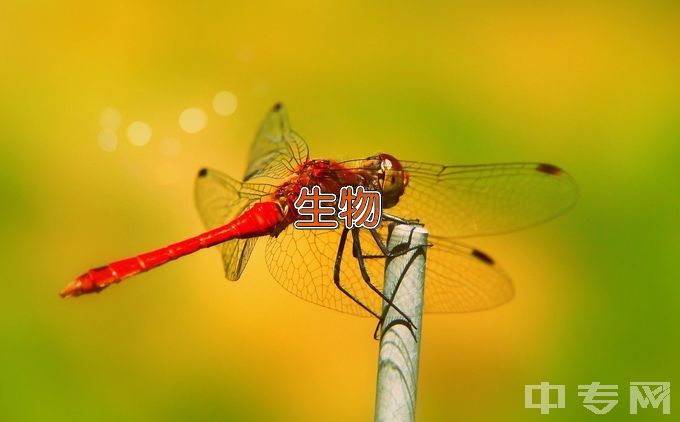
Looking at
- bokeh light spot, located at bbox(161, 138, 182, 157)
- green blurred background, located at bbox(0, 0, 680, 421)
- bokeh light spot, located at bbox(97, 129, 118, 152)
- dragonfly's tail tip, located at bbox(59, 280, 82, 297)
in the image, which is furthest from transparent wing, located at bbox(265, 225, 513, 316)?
bokeh light spot, located at bbox(97, 129, 118, 152)

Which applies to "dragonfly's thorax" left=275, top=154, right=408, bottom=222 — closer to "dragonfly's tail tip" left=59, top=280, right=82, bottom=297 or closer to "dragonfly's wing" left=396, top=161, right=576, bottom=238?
"dragonfly's wing" left=396, top=161, right=576, bottom=238

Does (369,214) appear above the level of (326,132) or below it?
below

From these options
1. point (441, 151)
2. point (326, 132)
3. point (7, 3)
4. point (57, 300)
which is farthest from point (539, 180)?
point (7, 3)

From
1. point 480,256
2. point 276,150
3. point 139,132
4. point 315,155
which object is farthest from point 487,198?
point 139,132

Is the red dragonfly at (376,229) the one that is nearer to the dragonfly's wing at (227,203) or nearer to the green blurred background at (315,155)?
the dragonfly's wing at (227,203)

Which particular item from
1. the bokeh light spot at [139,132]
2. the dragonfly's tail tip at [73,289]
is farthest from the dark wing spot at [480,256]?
the bokeh light spot at [139,132]

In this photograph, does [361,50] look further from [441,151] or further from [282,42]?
[441,151]
